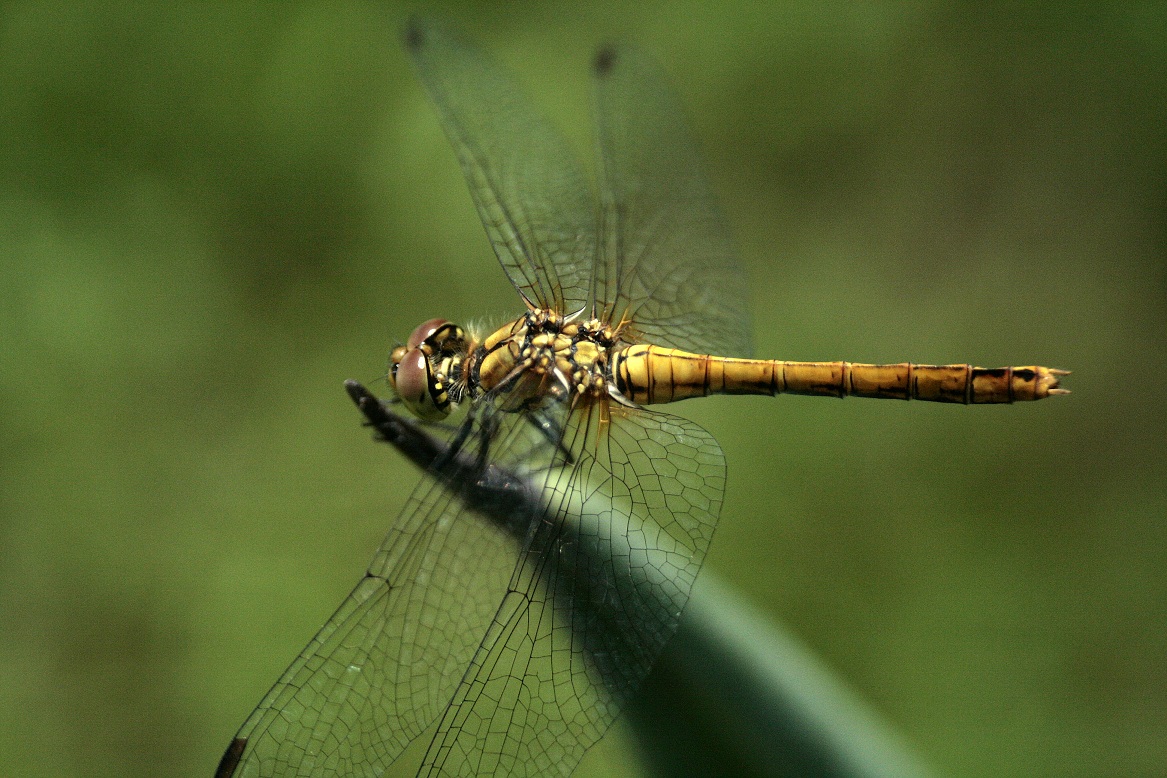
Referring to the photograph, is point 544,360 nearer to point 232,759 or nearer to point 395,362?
point 395,362

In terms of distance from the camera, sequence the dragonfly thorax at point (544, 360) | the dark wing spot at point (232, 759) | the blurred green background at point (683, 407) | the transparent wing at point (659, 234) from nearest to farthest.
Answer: the dark wing spot at point (232, 759), the dragonfly thorax at point (544, 360), the transparent wing at point (659, 234), the blurred green background at point (683, 407)

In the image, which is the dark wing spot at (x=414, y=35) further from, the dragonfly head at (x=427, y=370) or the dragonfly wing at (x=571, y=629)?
the dragonfly wing at (x=571, y=629)

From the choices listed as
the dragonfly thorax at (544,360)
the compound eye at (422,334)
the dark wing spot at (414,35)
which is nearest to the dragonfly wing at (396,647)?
the dragonfly thorax at (544,360)

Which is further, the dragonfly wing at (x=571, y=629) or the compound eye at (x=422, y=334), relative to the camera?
the compound eye at (x=422, y=334)

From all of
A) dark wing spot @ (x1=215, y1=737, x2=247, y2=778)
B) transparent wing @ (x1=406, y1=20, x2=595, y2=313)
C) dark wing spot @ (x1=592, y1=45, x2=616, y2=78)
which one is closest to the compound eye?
transparent wing @ (x1=406, y1=20, x2=595, y2=313)

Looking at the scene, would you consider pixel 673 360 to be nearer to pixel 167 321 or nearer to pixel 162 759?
pixel 162 759

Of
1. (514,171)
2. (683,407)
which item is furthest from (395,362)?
(683,407)

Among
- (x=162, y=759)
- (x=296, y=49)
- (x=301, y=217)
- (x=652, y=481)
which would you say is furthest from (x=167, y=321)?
(x=652, y=481)

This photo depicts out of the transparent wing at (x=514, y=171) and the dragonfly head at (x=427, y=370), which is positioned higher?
the transparent wing at (x=514, y=171)

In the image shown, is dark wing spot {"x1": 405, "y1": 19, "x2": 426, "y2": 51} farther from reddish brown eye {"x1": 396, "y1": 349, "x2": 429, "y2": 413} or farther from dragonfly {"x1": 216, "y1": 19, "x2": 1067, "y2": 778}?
reddish brown eye {"x1": 396, "y1": 349, "x2": 429, "y2": 413}
